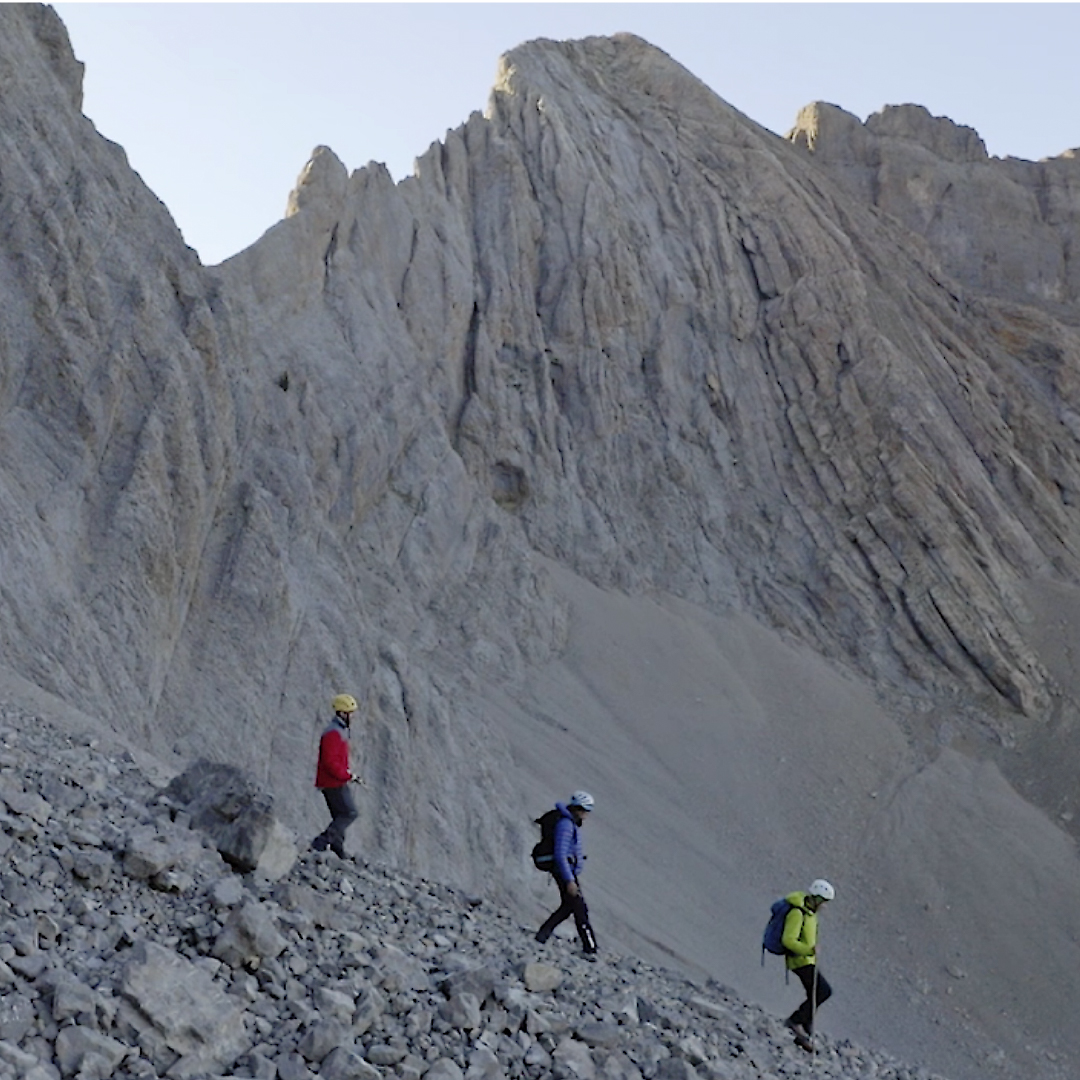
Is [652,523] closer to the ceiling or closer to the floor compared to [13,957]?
closer to the ceiling

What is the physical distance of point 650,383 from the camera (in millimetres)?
42656

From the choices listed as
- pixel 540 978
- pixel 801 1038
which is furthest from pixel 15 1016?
pixel 801 1038

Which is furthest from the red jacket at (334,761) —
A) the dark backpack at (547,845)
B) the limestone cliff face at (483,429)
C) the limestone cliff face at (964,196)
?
the limestone cliff face at (964,196)

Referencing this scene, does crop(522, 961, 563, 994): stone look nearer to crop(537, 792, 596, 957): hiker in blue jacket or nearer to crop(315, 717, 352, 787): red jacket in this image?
crop(537, 792, 596, 957): hiker in blue jacket

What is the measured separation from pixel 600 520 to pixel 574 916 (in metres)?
26.8

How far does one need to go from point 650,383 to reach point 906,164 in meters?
24.4

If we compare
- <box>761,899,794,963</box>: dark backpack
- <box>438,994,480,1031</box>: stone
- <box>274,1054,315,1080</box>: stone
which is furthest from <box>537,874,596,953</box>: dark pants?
<box>274,1054,315,1080</box>: stone

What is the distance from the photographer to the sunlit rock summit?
23.1m

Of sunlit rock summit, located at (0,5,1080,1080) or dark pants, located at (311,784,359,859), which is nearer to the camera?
dark pants, located at (311,784,359,859)

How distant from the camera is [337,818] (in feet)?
39.7

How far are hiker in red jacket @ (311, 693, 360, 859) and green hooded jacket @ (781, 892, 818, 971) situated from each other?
150 inches

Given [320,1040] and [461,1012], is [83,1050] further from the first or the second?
[461,1012]

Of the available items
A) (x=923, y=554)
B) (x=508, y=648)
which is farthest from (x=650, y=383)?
(x=508, y=648)

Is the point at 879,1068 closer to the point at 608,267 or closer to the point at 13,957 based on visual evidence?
the point at 13,957
